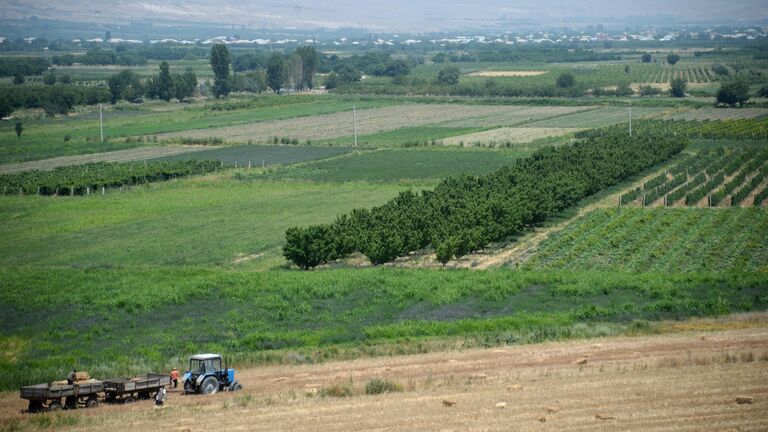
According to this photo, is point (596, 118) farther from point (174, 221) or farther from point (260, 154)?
point (174, 221)

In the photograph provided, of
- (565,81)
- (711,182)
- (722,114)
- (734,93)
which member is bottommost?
(565,81)

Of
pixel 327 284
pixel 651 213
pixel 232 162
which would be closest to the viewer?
pixel 327 284

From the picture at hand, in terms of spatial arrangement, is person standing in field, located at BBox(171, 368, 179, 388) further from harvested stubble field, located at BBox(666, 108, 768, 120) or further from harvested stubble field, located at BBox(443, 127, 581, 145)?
harvested stubble field, located at BBox(666, 108, 768, 120)

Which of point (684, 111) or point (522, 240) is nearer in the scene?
point (522, 240)

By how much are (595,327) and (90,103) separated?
92235 millimetres

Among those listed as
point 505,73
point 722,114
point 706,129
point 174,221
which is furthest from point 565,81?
point 174,221

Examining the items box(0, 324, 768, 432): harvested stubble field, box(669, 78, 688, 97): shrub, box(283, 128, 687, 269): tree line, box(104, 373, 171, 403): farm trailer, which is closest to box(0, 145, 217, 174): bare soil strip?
box(283, 128, 687, 269): tree line

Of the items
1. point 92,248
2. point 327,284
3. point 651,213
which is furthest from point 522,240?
point 92,248

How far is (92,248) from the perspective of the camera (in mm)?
44469

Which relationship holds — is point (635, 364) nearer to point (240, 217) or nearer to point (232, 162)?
point (240, 217)

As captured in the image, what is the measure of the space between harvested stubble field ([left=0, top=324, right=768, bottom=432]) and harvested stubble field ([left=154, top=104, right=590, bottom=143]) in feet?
197

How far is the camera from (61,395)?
24.1 meters

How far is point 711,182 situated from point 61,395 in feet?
135

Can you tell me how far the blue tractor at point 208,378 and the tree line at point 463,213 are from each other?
46.5 ft
